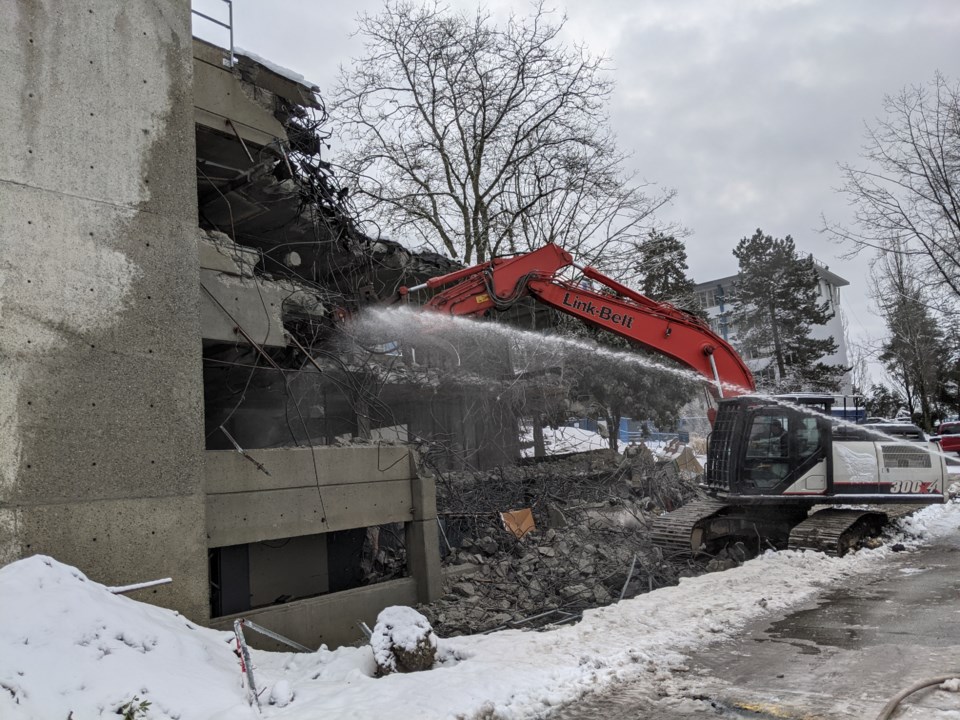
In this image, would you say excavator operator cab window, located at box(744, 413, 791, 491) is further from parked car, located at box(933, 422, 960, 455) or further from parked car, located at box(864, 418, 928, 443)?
parked car, located at box(933, 422, 960, 455)

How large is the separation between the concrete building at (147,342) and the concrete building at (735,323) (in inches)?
1142

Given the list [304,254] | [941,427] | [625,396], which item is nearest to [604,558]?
[304,254]

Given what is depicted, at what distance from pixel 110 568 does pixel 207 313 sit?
2.91 meters

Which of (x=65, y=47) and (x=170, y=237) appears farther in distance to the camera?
(x=170, y=237)

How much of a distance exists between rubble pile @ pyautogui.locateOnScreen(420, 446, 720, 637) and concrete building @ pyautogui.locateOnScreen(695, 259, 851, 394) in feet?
67.1

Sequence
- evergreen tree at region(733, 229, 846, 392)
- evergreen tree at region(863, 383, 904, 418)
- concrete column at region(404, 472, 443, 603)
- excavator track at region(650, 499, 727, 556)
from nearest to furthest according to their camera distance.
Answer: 1. concrete column at region(404, 472, 443, 603)
2. excavator track at region(650, 499, 727, 556)
3. evergreen tree at region(733, 229, 846, 392)
4. evergreen tree at region(863, 383, 904, 418)

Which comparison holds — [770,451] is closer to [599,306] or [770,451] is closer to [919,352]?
[599,306]

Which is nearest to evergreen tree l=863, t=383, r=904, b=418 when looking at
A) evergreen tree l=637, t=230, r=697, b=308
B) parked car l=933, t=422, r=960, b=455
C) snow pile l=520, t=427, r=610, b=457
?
parked car l=933, t=422, r=960, b=455

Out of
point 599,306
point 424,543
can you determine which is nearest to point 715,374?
point 599,306

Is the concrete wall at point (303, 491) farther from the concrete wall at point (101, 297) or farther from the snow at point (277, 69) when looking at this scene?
the snow at point (277, 69)

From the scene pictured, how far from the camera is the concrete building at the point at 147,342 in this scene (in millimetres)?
5301

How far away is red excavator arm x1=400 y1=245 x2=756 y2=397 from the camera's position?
372 inches

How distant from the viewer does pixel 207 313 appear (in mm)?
7516

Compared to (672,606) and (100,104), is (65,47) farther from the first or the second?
(672,606)
